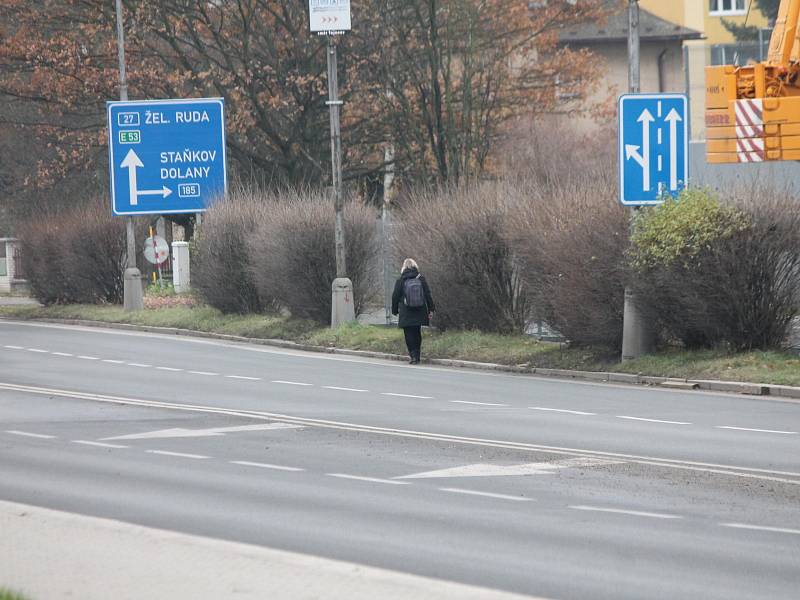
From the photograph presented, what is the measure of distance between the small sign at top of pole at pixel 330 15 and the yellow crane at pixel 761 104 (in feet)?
22.0

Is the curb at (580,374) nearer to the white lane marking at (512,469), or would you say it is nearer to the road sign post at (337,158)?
the road sign post at (337,158)

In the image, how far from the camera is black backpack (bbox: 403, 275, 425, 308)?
24828mm

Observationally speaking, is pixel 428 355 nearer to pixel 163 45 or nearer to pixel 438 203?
pixel 438 203

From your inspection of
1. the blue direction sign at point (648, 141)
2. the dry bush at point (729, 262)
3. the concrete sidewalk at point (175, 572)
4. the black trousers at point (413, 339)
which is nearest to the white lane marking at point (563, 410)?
the dry bush at point (729, 262)

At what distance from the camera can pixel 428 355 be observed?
84.4 ft

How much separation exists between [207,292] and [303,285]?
14.1 feet

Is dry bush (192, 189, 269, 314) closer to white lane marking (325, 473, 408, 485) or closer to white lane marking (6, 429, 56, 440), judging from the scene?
white lane marking (6, 429, 56, 440)

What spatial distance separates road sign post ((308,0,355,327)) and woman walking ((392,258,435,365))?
4150 millimetres

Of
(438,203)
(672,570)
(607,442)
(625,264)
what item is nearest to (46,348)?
(438,203)

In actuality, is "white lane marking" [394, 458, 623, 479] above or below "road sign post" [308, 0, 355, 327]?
below

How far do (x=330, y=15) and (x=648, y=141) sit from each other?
8398 mm

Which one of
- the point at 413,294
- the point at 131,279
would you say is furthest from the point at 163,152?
the point at 413,294

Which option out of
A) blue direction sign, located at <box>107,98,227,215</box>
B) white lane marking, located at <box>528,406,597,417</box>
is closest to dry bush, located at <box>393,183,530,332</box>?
white lane marking, located at <box>528,406,597,417</box>

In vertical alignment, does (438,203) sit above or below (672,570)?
above
